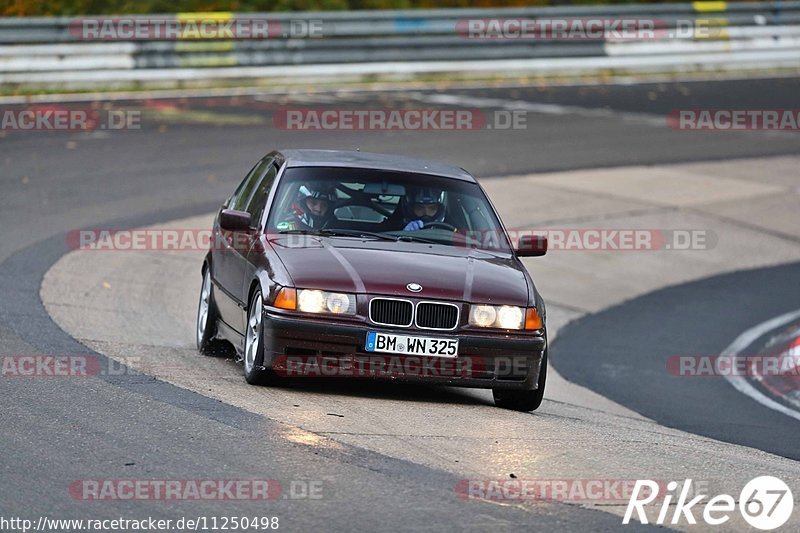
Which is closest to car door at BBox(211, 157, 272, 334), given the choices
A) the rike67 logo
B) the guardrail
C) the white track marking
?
the rike67 logo

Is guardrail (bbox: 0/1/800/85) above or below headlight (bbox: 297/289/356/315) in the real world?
above

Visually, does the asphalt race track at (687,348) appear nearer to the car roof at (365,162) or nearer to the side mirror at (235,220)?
the car roof at (365,162)

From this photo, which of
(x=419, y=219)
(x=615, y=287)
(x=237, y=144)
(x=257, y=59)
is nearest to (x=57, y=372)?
(x=419, y=219)

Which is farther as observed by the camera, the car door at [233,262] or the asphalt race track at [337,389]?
the car door at [233,262]

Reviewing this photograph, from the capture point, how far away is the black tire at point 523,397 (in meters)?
9.08

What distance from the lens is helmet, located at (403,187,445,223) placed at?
9.88 metres

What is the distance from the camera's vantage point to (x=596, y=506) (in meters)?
6.61

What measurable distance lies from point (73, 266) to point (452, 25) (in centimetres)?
1620

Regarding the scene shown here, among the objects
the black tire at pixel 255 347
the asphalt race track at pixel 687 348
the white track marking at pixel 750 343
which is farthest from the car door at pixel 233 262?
the white track marking at pixel 750 343

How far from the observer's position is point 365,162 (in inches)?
402

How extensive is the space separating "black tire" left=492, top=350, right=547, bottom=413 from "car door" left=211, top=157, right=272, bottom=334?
1.74 metres

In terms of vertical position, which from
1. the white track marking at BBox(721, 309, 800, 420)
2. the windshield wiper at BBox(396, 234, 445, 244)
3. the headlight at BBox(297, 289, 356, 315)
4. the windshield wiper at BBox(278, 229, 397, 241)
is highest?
the windshield wiper at BBox(278, 229, 397, 241)

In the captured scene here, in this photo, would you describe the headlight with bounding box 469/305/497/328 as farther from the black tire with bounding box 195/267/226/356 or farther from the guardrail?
the guardrail

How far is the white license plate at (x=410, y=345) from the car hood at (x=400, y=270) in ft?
0.84
